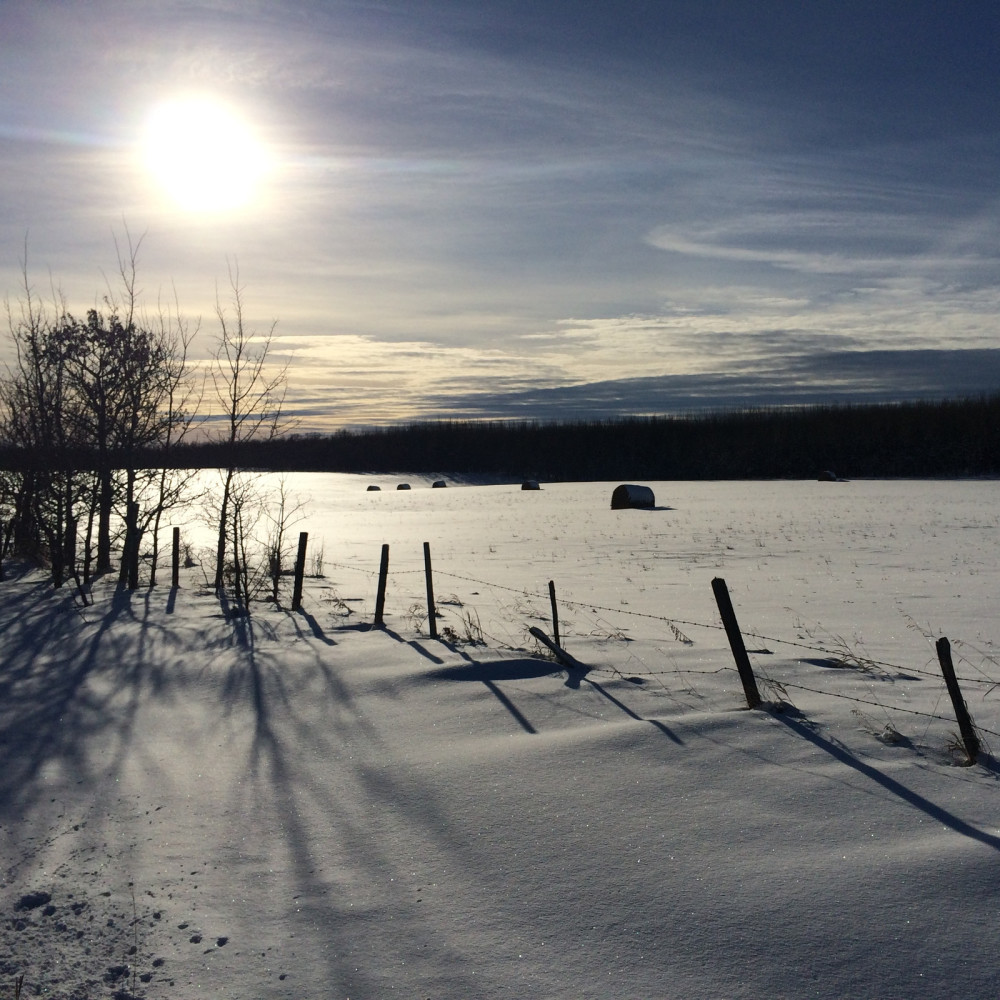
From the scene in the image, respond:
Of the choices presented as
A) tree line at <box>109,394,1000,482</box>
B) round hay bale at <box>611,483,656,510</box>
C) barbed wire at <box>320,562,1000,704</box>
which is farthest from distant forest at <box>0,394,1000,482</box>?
barbed wire at <box>320,562,1000,704</box>

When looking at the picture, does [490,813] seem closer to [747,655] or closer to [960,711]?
[960,711]

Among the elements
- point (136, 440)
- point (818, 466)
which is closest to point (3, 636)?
point (136, 440)

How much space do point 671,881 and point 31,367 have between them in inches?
590

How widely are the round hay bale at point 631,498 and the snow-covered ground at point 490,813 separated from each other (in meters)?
23.9

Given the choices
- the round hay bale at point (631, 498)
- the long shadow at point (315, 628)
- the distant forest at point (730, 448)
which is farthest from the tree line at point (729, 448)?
the long shadow at point (315, 628)

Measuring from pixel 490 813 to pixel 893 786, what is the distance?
2194 millimetres

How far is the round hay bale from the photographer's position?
33.8 metres

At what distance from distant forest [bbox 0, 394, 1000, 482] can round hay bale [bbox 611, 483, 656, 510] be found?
21064 mm

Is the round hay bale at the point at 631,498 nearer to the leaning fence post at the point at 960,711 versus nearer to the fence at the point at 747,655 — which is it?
the fence at the point at 747,655

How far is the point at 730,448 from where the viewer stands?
73.1 m

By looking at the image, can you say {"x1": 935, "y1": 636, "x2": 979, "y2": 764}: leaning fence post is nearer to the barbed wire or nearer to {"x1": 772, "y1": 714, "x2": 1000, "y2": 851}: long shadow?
{"x1": 772, "y1": 714, "x2": 1000, "y2": 851}: long shadow

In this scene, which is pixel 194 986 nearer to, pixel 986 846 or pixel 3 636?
pixel 986 846

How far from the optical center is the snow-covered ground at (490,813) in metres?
3.22

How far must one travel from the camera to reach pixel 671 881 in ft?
12.1
